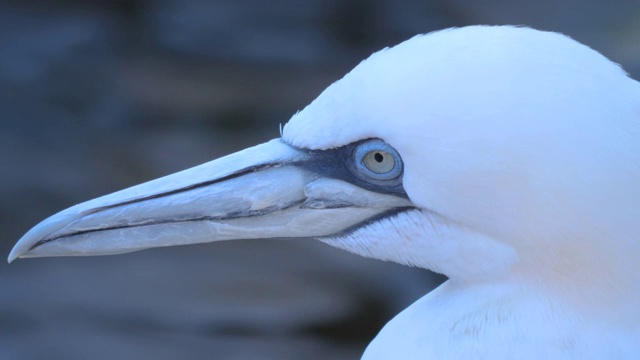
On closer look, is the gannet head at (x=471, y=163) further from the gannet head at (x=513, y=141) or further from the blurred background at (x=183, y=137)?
the blurred background at (x=183, y=137)

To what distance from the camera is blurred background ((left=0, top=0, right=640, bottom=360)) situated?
414cm

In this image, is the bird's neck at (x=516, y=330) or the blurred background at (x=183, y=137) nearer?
the bird's neck at (x=516, y=330)

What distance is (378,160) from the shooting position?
6.03 feet

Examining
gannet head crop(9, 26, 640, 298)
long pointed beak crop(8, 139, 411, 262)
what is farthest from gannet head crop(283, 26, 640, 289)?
long pointed beak crop(8, 139, 411, 262)

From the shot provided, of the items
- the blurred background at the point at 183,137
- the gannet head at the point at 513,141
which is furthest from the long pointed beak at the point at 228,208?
the blurred background at the point at 183,137

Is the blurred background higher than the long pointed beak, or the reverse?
the blurred background

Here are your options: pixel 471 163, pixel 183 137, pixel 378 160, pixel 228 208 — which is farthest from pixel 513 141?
pixel 183 137

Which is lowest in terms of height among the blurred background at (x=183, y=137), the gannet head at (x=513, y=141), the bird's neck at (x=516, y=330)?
the bird's neck at (x=516, y=330)

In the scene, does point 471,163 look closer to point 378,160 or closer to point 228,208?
point 378,160

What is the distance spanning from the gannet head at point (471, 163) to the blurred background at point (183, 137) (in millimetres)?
2187

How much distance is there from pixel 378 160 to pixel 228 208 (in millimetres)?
357

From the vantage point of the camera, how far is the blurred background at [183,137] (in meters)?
4.14

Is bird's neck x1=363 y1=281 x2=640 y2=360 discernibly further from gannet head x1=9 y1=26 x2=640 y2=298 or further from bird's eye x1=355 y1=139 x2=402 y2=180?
bird's eye x1=355 y1=139 x2=402 y2=180

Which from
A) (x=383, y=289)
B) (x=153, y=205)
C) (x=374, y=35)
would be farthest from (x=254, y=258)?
(x=153, y=205)
